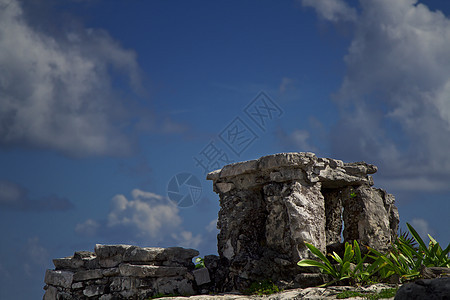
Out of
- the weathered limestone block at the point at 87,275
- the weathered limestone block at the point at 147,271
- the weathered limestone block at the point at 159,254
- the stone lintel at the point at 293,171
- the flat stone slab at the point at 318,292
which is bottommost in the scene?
Answer: the flat stone slab at the point at 318,292

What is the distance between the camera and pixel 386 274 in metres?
9.65

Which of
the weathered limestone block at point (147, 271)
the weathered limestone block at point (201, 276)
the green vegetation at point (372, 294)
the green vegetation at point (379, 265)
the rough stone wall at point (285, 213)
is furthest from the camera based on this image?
the weathered limestone block at point (201, 276)

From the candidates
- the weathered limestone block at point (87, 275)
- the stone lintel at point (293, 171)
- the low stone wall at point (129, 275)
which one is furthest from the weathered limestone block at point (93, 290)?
the stone lintel at point (293, 171)

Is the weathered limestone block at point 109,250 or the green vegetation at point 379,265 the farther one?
the weathered limestone block at point 109,250

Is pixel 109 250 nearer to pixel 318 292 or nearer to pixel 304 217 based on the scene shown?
pixel 304 217

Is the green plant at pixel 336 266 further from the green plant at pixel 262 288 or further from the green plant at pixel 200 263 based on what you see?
the green plant at pixel 200 263

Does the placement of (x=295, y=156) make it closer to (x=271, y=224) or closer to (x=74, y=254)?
(x=271, y=224)

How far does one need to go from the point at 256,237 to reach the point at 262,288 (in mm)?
1536

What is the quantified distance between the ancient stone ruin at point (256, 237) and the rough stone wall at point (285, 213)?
0.9 inches

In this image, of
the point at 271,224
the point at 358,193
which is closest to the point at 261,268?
the point at 271,224

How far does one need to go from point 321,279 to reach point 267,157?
9.63 feet

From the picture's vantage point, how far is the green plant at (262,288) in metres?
9.78

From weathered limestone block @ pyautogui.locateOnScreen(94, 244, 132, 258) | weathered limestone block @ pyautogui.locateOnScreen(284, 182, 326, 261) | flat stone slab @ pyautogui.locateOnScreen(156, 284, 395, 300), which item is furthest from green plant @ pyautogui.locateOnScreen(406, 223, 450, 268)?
weathered limestone block @ pyautogui.locateOnScreen(94, 244, 132, 258)

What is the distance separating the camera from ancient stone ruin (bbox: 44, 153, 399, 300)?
10.4 meters
